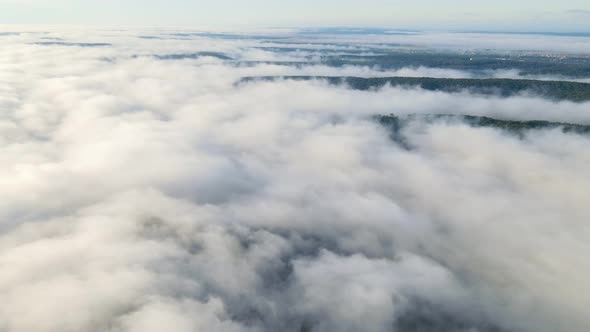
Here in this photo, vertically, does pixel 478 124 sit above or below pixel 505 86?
below

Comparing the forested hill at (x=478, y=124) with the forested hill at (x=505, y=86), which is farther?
the forested hill at (x=505, y=86)

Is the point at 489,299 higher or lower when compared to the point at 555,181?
lower

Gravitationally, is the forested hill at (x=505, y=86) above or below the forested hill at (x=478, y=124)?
above

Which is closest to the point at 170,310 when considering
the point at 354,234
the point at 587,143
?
the point at 354,234

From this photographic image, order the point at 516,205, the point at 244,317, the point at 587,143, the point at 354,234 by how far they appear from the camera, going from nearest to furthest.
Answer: the point at 244,317 → the point at 354,234 → the point at 516,205 → the point at 587,143

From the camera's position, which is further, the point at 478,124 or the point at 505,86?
the point at 505,86

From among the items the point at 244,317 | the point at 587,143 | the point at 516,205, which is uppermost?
the point at 587,143

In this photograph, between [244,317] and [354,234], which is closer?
[244,317]

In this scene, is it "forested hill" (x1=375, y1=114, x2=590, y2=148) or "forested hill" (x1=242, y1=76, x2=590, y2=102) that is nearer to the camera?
"forested hill" (x1=375, y1=114, x2=590, y2=148)

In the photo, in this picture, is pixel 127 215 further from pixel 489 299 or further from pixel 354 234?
pixel 489 299

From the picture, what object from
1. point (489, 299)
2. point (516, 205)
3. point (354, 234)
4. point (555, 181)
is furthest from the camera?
point (555, 181)

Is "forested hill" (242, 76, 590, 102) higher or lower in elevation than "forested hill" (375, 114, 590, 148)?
higher
